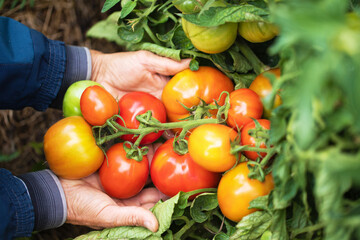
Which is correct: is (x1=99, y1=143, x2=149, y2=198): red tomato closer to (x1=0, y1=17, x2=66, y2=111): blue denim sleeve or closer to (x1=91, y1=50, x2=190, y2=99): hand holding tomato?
(x1=91, y1=50, x2=190, y2=99): hand holding tomato

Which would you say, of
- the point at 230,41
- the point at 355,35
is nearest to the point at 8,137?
the point at 230,41

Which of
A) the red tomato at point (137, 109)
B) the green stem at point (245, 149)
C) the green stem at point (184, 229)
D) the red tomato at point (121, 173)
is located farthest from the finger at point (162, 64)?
the green stem at point (184, 229)

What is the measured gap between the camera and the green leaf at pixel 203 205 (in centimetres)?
119

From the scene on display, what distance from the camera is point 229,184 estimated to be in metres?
1.07

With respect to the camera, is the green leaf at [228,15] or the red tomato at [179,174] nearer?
the green leaf at [228,15]

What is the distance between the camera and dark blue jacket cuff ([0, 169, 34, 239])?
3.70 feet

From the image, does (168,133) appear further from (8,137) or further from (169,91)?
(8,137)

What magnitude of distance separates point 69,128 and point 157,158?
1.08 feet

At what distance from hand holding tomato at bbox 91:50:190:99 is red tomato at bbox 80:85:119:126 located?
0.88 ft

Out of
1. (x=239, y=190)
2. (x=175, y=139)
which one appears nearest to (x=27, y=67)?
(x=175, y=139)

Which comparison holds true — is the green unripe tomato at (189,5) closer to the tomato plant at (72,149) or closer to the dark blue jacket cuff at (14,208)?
the tomato plant at (72,149)

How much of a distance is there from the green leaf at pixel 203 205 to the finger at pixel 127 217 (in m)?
0.14

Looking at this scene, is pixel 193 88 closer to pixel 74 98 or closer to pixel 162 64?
pixel 162 64

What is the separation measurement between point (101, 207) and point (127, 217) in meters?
0.12
